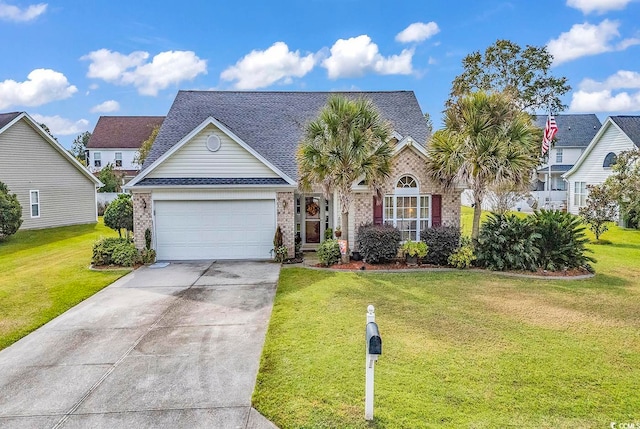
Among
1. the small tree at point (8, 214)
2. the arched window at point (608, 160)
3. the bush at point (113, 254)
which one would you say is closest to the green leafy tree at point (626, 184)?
the arched window at point (608, 160)

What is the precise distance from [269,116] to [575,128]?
1368 inches

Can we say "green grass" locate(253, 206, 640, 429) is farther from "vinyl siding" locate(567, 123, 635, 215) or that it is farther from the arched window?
the arched window

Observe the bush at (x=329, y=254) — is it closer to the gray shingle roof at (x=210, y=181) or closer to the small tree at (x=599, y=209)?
the gray shingle roof at (x=210, y=181)

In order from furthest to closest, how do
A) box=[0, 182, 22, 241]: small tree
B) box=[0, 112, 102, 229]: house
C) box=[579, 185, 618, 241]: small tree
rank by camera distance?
box=[0, 112, 102, 229]: house < box=[0, 182, 22, 241]: small tree < box=[579, 185, 618, 241]: small tree

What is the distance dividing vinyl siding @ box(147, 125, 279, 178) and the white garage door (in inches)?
40.9

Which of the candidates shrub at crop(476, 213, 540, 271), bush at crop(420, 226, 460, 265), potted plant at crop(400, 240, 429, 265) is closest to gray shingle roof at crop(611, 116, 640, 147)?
shrub at crop(476, 213, 540, 271)

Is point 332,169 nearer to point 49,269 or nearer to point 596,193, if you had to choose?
point 49,269

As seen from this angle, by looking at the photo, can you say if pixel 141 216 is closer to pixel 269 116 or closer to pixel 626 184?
pixel 269 116

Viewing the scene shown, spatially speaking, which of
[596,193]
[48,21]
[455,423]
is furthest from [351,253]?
[48,21]

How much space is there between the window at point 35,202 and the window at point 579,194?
33926 mm

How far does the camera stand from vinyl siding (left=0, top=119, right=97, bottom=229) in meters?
22.1

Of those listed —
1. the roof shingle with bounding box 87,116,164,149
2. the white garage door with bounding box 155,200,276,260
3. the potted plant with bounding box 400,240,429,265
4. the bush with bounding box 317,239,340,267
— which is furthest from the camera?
the roof shingle with bounding box 87,116,164,149

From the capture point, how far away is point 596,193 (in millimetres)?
18562

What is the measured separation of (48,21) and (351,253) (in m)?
15.9
